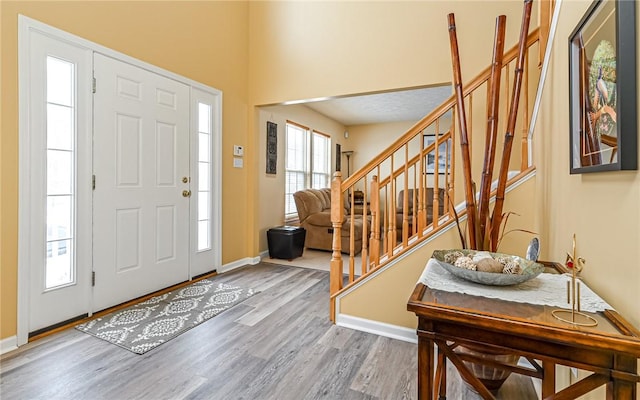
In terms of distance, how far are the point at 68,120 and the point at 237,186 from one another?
1.89 metres

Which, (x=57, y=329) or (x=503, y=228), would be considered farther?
(x=57, y=329)

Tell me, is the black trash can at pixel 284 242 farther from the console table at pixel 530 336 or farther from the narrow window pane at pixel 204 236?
the console table at pixel 530 336

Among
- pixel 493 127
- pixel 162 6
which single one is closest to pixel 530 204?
pixel 493 127

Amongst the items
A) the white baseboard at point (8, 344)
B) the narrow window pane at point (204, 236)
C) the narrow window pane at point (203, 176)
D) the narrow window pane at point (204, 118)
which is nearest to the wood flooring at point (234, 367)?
the white baseboard at point (8, 344)

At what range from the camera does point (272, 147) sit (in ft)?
15.0

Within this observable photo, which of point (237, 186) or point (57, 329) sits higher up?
point (237, 186)

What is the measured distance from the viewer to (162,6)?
2.83 m

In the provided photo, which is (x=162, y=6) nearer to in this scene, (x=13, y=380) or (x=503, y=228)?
(x=13, y=380)

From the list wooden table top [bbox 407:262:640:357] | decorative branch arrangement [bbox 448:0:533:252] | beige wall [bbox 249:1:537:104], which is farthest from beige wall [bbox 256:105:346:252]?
wooden table top [bbox 407:262:640:357]

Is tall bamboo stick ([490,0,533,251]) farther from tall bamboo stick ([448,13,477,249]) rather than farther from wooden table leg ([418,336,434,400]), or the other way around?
wooden table leg ([418,336,434,400])

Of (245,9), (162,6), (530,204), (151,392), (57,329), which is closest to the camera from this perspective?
(151,392)

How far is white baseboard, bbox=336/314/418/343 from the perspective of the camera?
6.88 feet

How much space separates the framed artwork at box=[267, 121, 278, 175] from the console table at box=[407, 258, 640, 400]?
12.3ft

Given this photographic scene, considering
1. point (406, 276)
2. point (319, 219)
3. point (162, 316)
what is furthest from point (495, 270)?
point (319, 219)
